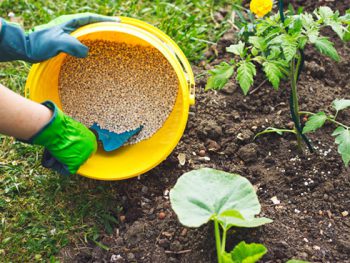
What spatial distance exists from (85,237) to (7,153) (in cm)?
47

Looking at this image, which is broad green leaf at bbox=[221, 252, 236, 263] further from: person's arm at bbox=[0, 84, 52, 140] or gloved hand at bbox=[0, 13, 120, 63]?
gloved hand at bbox=[0, 13, 120, 63]

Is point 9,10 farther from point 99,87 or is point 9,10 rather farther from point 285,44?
point 285,44

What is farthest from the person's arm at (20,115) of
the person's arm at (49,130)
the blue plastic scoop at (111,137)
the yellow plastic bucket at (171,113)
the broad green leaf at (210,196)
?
the broad green leaf at (210,196)

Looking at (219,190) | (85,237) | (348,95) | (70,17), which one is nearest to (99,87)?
(70,17)

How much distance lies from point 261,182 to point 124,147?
1.65 ft

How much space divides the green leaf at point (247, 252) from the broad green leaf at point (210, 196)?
0.10 meters

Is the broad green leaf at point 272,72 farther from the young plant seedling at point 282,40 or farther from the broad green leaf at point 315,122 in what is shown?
the broad green leaf at point 315,122

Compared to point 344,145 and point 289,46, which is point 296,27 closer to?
point 289,46

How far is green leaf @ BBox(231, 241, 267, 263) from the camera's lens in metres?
1.43

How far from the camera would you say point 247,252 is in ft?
4.77

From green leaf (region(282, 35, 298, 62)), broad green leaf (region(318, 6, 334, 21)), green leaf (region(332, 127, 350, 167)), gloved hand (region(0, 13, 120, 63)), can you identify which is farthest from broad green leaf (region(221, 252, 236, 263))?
gloved hand (region(0, 13, 120, 63))

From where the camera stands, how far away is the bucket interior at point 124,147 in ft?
6.20

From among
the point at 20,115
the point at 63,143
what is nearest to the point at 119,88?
the point at 63,143

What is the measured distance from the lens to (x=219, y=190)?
5.20 ft
